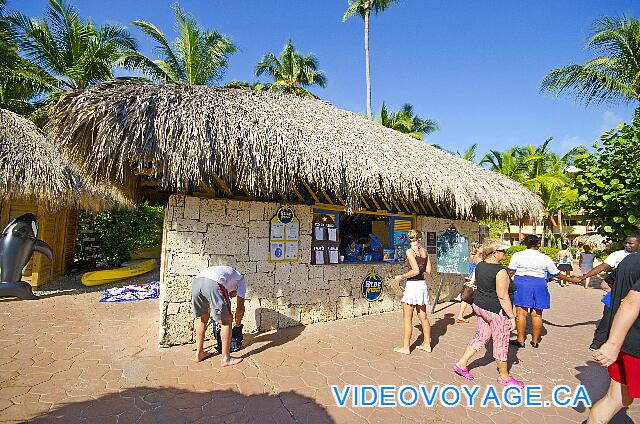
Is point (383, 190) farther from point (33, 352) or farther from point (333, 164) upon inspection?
point (33, 352)

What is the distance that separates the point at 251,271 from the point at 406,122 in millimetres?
21589

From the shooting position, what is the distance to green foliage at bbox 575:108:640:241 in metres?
7.27

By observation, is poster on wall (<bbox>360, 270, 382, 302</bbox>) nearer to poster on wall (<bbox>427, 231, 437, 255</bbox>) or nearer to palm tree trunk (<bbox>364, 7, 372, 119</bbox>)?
poster on wall (<bbox>427, 231, 437, 255</bbox>)

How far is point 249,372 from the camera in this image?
151 inches

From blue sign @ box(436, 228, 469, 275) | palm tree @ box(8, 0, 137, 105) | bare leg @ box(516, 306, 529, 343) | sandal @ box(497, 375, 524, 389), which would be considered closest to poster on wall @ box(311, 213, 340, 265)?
blue sign @ box(436, 228, 469, 275)

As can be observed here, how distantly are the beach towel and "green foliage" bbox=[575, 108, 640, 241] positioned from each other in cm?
1096

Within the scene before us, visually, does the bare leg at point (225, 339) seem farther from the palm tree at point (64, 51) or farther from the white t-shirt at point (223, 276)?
the palm tree at point (64, 51)

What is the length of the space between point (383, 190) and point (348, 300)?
88.1 inches

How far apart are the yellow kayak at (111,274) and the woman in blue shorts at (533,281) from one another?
10.0 metres

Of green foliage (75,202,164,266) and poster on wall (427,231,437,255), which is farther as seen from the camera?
green foliage (75,202,164,266)

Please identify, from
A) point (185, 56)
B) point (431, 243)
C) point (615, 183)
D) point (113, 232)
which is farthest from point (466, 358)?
point (185, 56)

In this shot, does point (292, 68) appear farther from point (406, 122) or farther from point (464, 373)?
point (464, 373)

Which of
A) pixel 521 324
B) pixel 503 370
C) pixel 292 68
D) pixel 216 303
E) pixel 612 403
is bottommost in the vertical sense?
pixel 503 370

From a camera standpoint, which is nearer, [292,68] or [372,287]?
[372,287]
